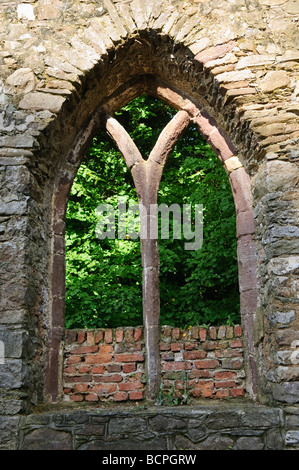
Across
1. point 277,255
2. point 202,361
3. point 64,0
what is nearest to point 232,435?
point 202,361

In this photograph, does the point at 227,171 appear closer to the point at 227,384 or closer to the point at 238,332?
the point at 238,332

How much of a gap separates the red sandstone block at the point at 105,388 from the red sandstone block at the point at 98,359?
0.18m

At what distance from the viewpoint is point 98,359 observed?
141 inches

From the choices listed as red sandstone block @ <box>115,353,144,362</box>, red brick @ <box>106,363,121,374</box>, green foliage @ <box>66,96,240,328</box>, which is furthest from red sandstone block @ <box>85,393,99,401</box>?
green foliage @ <box>66,96,240,328</box>

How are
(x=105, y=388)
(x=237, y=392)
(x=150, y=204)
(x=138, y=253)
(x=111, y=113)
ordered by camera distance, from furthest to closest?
1. (x=138, y=253)
2. (x=111, y=113)
3. (x=150, y=204)
4. (x=105, y=388)
5. (x=237, y=392)

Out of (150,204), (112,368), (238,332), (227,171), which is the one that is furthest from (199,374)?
(227,171)

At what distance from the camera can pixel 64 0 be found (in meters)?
3.82

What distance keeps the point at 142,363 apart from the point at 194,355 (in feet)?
1.34

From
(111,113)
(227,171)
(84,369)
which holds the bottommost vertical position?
(84,369)

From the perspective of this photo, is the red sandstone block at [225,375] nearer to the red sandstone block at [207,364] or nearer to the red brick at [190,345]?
the red sandstone block at [207,364]

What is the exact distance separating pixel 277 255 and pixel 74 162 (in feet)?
6.24

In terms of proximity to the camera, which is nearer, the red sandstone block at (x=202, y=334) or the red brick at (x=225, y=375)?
the red brick at (x=225, y=375)

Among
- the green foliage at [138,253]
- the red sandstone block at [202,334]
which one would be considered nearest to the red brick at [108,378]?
the red sandstone block at [202,334]

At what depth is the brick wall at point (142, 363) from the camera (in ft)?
11.5
